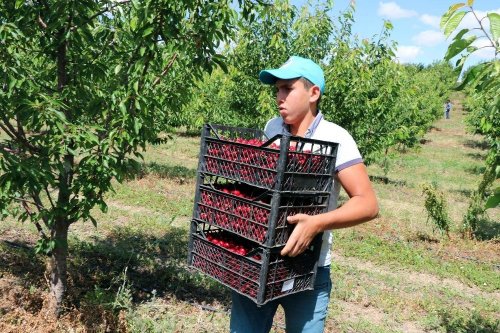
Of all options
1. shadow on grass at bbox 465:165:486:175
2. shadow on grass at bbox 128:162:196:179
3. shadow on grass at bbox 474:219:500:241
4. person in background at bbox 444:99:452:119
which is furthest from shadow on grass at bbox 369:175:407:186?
person in background at bbox 444:99:452:119

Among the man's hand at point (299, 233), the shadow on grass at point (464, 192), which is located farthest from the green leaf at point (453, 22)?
the shadow on grass at point (464, 192)

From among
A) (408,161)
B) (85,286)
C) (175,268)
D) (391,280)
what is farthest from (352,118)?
(408,161)

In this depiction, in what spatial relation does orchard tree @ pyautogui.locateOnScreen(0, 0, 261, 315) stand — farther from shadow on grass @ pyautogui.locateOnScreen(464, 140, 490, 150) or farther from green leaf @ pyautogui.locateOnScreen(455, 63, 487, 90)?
shadow on grass @ pyautogui.locateOnScreen(464, 140, 490, 150)

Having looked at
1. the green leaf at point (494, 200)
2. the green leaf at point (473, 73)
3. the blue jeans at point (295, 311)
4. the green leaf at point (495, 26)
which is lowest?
the blue jeans at point (295, 311)

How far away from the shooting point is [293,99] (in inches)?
78.5

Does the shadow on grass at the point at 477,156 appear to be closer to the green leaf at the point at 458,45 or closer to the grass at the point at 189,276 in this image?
the grass at the point at 189,276

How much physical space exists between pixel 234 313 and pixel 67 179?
1777 millimetres

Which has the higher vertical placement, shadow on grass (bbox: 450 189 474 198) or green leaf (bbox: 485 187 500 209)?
green leaf (bbox: 485 187 500 209)

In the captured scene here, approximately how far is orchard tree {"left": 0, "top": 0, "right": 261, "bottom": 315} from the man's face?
1.04 meters

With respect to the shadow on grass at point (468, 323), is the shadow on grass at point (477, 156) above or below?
above

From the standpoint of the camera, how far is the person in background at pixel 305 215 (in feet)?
6.05

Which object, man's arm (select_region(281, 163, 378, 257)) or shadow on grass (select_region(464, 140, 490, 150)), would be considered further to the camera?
shadow on grass (select_region(464, 140, 490, 150))

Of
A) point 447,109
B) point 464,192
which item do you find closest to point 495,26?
point 464,192

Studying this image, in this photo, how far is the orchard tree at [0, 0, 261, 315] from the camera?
2725mm
